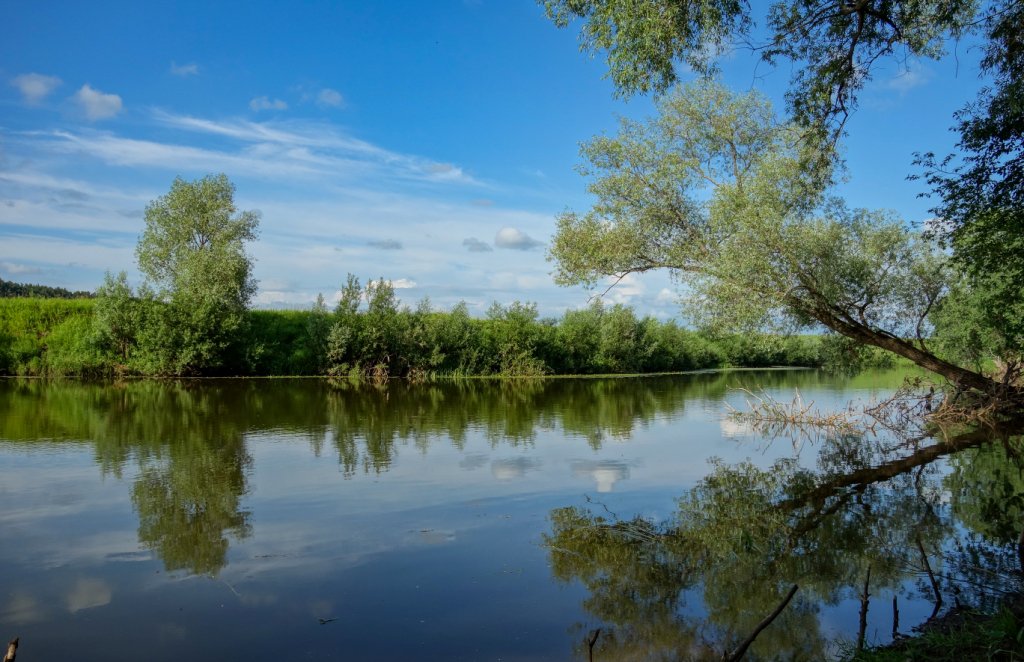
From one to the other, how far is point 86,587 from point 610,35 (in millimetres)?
9442

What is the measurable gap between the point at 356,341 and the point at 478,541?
35.7 meters

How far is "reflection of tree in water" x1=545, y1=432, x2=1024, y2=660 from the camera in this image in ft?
20.6

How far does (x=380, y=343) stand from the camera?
144 ft

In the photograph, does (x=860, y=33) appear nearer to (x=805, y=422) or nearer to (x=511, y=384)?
(x=805, y=422)

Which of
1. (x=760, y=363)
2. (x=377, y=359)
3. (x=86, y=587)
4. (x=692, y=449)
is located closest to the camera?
(x=86, y=587)

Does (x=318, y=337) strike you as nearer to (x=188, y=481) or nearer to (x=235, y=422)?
(x=235, y=422)

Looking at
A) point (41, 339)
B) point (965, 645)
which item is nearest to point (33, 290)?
point (41, 339)

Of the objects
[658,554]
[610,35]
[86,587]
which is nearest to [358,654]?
[86,587]

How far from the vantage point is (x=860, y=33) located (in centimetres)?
1088

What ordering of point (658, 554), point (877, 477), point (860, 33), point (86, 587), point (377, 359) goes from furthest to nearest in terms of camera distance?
1. point (377, 359)
2. point (877, 477)
3. point (860, 33)
4. point (658, 554)
5. point (86, 587)

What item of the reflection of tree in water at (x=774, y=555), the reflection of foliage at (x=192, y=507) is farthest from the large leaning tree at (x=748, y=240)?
the reflection of foliage at (x=192, y=507)

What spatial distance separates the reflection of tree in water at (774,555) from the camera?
6.27m

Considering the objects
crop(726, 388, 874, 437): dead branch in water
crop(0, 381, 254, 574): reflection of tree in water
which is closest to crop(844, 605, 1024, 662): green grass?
crop(0, 381, 254, 574): reflection of tree in water

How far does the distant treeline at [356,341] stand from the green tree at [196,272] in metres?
0.44
